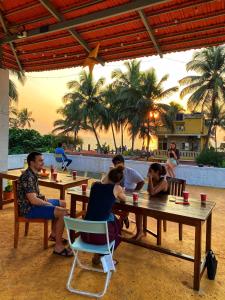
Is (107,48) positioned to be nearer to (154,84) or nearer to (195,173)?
(195,173)

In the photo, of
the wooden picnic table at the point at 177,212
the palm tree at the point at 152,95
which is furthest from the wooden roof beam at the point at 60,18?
the palm tree at the point at 152,95

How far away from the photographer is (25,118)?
42.4 m

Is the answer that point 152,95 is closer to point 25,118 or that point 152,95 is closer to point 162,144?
point 162,144

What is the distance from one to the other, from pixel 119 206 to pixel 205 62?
18850 mm

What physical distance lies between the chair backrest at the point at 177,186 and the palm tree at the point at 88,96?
19287mm

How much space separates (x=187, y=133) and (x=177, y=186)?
76.6ft

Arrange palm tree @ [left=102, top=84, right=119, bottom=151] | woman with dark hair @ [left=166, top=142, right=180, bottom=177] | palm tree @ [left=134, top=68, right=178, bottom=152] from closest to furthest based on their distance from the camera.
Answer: woman with dark hair @ [left=166, top=142, right=180, bottom=177]
palm tree @ [left=134, top=68, right=178, bottom=152]
palm tree @ [left=102, top=84, right=119, bottom=151]

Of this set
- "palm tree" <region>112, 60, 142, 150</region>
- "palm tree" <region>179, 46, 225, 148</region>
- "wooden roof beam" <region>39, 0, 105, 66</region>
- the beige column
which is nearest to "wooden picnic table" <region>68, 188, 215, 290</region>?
"wooden roof beam" <region>39, 0, 105, 66</region>

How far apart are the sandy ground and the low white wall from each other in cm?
494

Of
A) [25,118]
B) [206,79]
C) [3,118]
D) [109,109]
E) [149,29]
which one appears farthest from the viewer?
[25,118]

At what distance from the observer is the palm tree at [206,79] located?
18750 mm

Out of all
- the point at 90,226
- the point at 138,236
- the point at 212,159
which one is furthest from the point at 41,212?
the point at 212,159

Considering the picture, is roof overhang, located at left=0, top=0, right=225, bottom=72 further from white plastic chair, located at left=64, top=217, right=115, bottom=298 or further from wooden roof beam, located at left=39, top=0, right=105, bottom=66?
white plastic chair, located at left=64, top=217, right=115, bottom=298

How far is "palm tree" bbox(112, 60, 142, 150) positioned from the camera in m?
20.2
